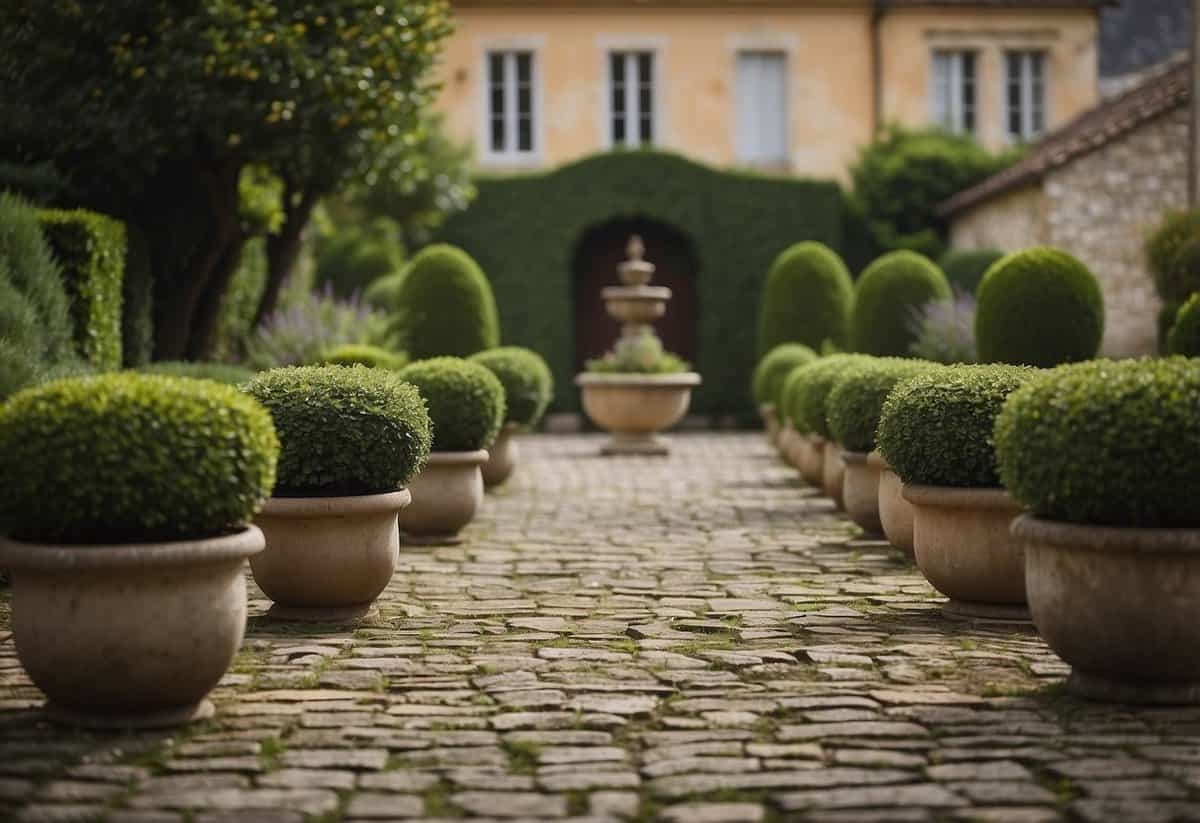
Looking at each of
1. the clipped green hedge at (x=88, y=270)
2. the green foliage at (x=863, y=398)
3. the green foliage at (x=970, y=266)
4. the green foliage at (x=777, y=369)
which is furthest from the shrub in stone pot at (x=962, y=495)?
the green foliage at (x=970, y=266)

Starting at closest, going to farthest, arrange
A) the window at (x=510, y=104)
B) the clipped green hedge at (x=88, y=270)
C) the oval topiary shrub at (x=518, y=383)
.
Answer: the clipped green hedge at (x=88, y=270) → the oval topiary shrub at (x=518, y=383) → the window at (x=510, y=104)

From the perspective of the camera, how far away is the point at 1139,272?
2048 cm

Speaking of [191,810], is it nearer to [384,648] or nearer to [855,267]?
[384,648]

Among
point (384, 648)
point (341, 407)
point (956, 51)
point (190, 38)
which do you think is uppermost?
point (956, 51)

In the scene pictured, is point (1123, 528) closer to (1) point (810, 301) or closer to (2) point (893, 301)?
(2) point (893, 301)

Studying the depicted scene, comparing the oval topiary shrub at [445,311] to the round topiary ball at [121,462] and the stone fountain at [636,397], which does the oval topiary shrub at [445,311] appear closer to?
the stone fountain at [636,397]

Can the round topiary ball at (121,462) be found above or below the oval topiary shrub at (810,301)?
below

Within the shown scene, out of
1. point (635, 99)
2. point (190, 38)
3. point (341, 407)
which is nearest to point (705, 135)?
point (635, 99)

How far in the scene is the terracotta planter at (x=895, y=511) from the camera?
8828 millimetres

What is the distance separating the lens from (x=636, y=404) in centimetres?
1920

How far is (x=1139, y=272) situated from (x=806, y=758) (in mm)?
16858

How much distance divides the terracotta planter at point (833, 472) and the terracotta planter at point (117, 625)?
7.36 meters

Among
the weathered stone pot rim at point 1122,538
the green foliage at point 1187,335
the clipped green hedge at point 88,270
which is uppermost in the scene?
the clipped green hedge at point 88,270

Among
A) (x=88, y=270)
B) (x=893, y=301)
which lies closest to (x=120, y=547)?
(x=88, y=270)
